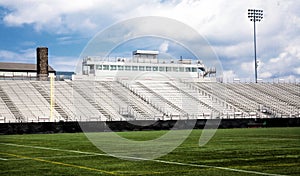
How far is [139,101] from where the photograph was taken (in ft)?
162

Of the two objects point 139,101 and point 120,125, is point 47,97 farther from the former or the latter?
point 120,125

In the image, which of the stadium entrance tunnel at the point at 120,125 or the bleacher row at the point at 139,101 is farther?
the bleacher row at the point at 139,101

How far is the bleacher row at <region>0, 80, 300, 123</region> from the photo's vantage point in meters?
43.8

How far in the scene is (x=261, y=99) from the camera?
5488 cm

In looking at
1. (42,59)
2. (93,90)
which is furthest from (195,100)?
(42,59)

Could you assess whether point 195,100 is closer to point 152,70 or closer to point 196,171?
point 152,70

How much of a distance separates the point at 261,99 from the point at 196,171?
45.8 metres

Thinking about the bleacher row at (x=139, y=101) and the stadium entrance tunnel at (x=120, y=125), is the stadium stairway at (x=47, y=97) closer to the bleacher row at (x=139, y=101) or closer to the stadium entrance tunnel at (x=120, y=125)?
the bleacher row at (x=139, y=101)

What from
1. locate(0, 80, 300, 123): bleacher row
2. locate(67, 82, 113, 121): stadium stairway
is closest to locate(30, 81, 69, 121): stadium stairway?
locate(0, 80, 300, 123): bleacher row

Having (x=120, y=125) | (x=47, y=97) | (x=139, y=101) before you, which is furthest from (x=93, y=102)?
(x=120, y=125)

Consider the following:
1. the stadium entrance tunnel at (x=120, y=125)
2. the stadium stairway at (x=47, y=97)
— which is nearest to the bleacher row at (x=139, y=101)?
the stadium stairway at (x=47, y=97)

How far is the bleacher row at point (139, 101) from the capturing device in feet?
144

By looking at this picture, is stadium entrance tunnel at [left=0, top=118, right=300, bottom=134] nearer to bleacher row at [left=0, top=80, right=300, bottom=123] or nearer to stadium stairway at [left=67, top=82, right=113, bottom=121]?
stadium stairway at [left=67, top=82, right=113, bottom=121]

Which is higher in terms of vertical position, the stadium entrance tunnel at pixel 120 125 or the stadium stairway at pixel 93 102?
the stadium stairway at pixel 93 102
